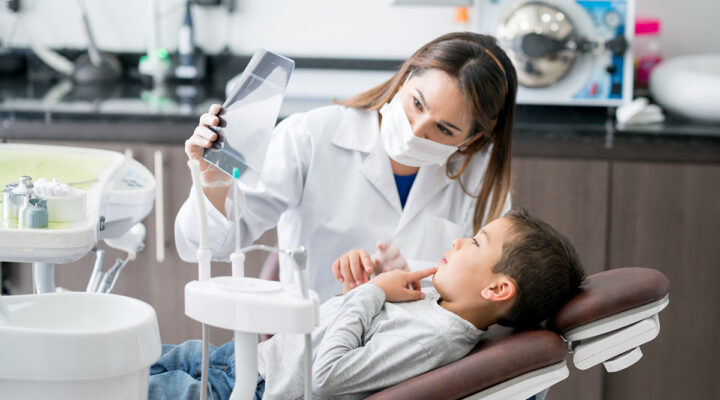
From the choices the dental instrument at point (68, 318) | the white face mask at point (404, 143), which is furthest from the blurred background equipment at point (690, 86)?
the dental instrument at point (68, 318)

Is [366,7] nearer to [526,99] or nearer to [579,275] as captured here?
[526,99]

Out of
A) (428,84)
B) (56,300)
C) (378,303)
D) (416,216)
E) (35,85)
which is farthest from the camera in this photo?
(35,85)

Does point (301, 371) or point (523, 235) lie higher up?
point (523, 235)

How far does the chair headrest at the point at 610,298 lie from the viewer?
1141 mm

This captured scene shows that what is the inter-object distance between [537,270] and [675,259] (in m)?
1.19

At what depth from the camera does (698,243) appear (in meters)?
2.23

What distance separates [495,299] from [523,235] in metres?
0.11

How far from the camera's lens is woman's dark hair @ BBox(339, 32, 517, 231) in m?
1.46

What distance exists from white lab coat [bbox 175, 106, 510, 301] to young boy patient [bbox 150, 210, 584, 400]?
1.11ft

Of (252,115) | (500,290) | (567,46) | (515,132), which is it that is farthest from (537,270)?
(567,46)

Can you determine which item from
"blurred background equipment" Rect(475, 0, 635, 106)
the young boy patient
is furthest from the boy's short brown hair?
"blurred background equipment" Rect(475, 0, 635, 106)

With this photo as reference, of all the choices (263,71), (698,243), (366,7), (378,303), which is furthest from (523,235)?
(366,7)

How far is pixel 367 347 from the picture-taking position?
1.18 metres

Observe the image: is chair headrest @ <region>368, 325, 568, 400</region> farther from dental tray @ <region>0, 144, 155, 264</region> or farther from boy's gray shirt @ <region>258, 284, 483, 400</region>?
dental tray @ <region>0, 144, 155, 264</region>
